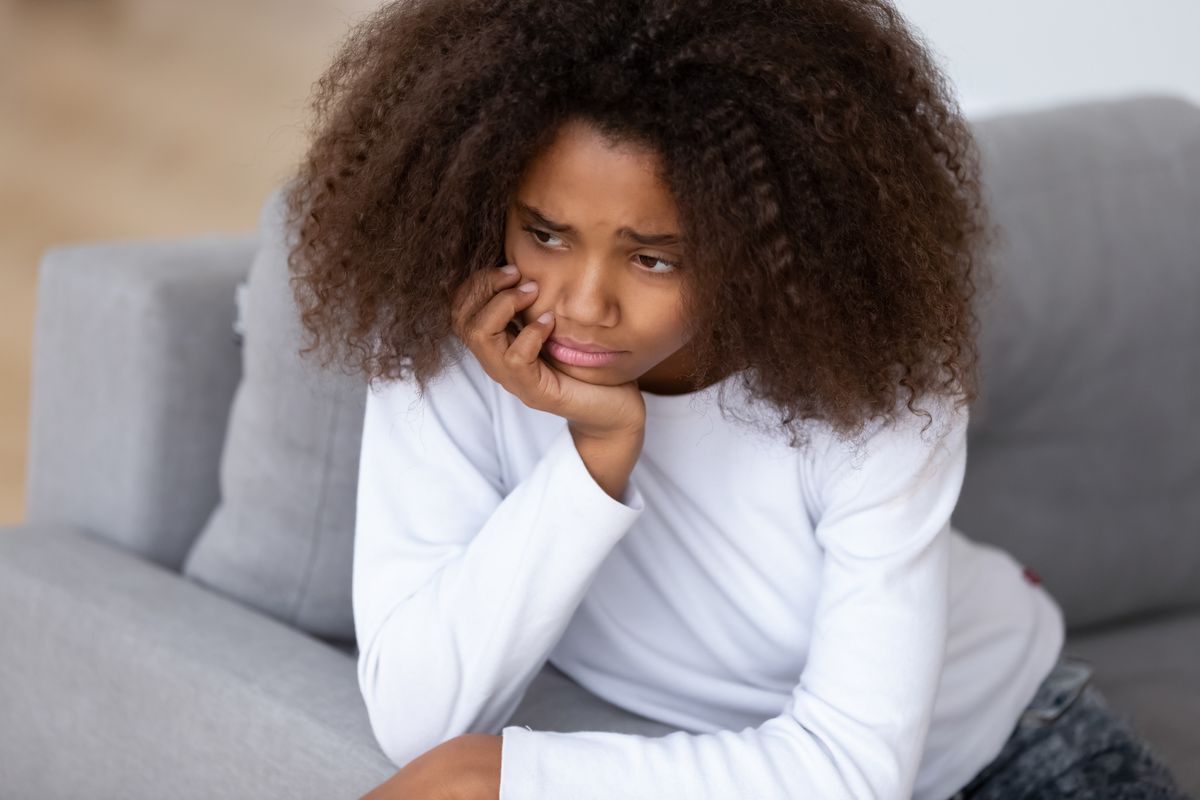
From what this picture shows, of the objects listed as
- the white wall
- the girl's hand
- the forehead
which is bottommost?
the girl's hand

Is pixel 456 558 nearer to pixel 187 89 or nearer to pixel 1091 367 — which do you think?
pixel 1091 367

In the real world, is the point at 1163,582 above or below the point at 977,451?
below

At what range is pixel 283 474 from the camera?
153cm

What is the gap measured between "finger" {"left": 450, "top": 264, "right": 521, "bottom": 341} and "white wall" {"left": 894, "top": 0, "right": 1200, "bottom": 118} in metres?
2.04

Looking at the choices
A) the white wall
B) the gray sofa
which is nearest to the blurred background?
the white wall

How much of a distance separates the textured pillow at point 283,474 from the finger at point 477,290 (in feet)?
1.14

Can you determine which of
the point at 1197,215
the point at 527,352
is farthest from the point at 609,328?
the point at 1197,215

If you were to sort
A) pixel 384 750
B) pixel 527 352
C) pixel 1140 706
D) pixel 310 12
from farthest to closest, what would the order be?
pixel 310 12 → pixel 1140 706 → pixel 384 750 → pixel 527 352

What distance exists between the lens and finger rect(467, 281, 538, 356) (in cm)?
114

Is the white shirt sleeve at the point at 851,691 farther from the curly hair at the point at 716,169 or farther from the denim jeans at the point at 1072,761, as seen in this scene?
the denim jeans at the point at 1072,761

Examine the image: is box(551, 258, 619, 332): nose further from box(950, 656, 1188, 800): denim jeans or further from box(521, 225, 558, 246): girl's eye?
box(950, 656, 1188, 800): denim jeans

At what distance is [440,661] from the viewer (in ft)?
3.94

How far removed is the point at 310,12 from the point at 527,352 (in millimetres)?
5731

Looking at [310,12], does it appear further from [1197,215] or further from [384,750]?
[384,750]
